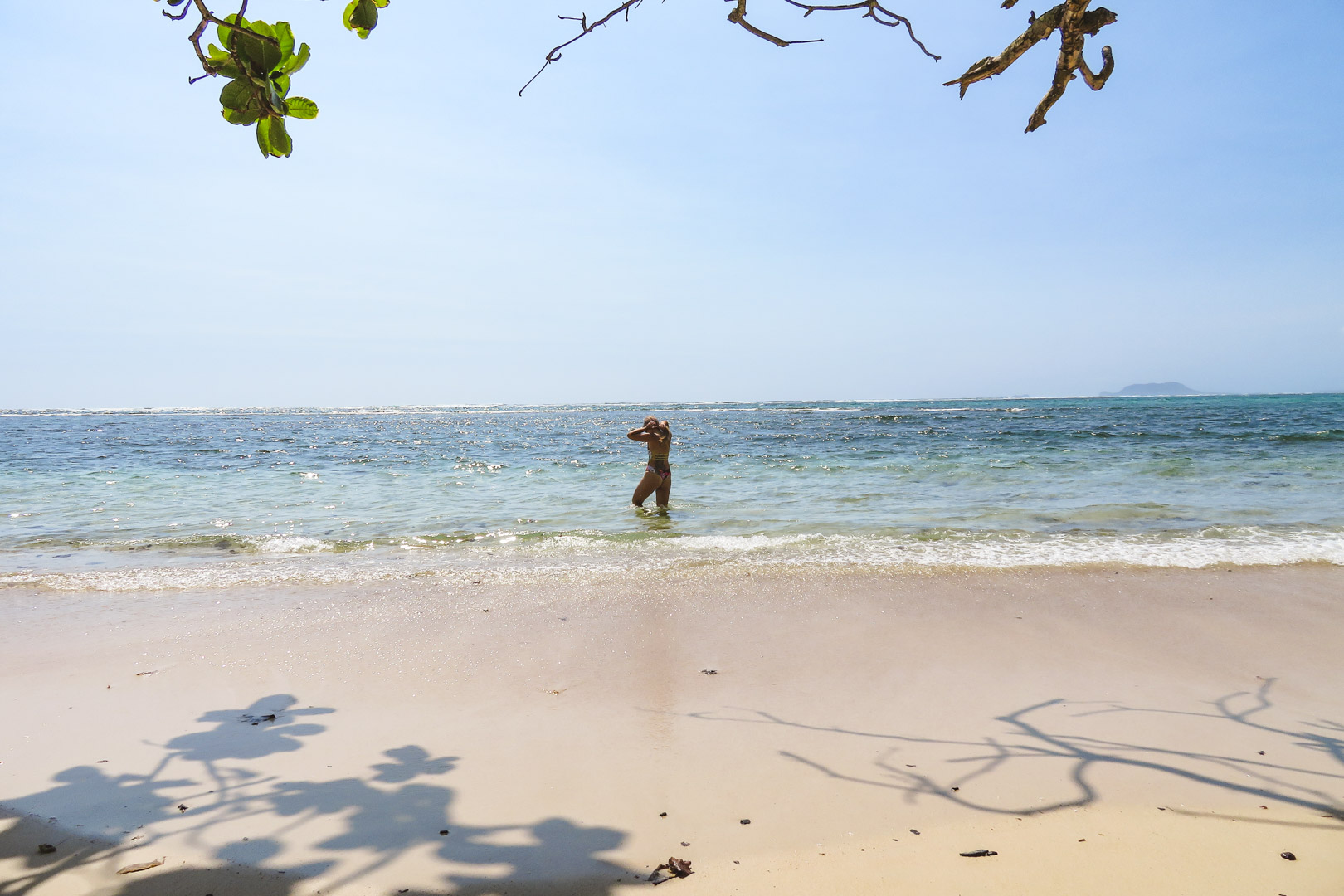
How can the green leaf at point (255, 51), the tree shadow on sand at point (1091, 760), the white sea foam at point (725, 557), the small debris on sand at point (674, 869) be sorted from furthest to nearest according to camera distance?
the white sea foam at point (725, 557) < the tree shadow on sand at point (1091, 760) < the small debris on sand at point (674, 869) < the green leaf at point (255, 51)

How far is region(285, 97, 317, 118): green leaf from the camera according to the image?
6.13 ft

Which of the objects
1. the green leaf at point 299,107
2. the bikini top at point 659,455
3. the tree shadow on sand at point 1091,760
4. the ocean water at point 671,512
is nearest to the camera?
the green leaf at point 299,107

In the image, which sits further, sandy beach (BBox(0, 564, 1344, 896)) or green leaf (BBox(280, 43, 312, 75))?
sandy beach (BBox(0, 564, 1344, 896))

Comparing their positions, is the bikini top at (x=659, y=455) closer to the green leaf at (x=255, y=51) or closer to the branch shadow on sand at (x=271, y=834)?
the branch shadow on sand at (x=271, y=834)

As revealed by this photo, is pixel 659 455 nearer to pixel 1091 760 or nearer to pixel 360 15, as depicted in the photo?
pixel 1091 760

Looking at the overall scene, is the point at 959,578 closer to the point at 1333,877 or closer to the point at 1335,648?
the point at 1335,648

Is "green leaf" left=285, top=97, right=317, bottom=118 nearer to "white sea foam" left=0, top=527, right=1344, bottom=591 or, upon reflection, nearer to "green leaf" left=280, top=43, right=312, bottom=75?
"green leaf" left=280, top=43, right=312, bottom=75

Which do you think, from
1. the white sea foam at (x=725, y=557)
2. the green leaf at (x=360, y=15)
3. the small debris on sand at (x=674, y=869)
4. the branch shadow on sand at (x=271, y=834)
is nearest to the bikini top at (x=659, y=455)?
the white sea foam at (x=725, y=557)

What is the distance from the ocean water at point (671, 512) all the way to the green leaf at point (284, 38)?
5.14 m

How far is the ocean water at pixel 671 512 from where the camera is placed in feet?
22.4

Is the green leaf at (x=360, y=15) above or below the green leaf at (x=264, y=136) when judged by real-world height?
above

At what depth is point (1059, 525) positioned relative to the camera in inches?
327

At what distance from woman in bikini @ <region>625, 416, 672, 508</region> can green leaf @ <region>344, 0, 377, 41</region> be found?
8701mm

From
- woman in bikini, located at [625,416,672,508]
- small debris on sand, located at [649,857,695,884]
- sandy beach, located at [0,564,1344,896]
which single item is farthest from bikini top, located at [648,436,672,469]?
small debris on sand, located at [649,857,695,884]
